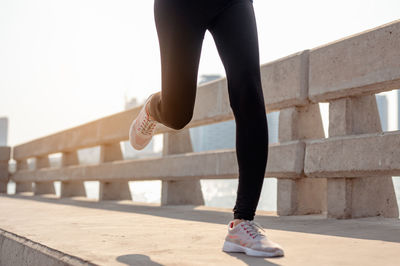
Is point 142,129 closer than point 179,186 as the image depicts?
Yes

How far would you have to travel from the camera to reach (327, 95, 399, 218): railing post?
3442 mm

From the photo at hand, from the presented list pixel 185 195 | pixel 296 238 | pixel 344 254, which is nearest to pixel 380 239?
pixel 296 238

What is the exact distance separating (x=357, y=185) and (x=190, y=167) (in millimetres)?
2077

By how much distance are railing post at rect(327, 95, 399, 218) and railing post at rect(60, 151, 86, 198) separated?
21.6 feet

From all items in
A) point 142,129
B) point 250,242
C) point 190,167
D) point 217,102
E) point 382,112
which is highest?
point 382,112

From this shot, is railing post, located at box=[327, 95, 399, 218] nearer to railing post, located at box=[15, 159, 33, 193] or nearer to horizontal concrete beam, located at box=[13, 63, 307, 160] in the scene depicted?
horizontal concrete beam, located at box=[13, 63, 307, 160]

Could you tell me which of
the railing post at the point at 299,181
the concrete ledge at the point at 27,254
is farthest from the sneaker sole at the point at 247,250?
the railing post at the point at 299,181

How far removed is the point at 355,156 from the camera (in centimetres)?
326

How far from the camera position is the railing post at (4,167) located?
1208cm

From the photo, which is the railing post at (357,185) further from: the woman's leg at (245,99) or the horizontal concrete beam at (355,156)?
the woman's leg at (245,99)

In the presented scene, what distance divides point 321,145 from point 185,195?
2586 millimetres

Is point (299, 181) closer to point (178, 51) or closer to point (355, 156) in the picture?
point (355, 156)

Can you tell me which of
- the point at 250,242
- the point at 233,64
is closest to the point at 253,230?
the point at 250,242

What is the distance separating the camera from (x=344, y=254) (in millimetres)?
1876
